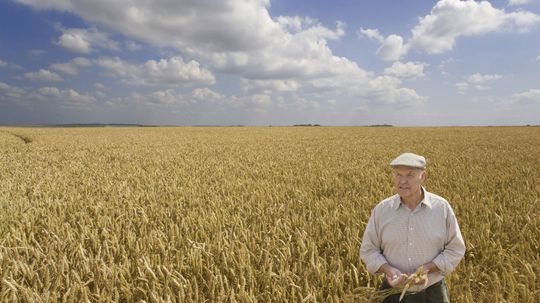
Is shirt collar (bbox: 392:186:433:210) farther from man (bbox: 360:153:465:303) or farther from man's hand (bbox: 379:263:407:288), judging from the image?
man's hand (bbox: 379:263:407:288)

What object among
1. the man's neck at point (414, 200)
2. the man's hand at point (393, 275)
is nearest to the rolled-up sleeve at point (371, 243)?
the man's hand at point (393, 275)

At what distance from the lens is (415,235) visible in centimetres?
209

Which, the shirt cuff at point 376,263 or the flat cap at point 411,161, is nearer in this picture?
the flat cap at point 411,161

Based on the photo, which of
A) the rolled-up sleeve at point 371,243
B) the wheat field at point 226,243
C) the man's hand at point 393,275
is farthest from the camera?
the wheat field at point 226,243

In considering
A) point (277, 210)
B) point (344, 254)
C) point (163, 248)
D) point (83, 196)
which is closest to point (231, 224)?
point (277, 210)

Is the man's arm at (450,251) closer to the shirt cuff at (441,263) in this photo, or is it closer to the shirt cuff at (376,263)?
the shirt cuff at (441,263)

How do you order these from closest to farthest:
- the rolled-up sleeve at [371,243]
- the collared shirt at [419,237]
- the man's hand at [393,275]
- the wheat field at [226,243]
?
the man's hand at [393,275] < the collared shirt at [419,237] < the rolled-up sleeve at [371,243] < the wheat field at [226,243]

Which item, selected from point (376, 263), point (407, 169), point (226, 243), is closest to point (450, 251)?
point (376, 263)

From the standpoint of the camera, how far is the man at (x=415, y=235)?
2021 millimetres

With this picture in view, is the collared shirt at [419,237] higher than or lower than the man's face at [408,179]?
lower

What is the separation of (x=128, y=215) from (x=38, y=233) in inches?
40.3

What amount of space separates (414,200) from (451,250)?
1.08 feet

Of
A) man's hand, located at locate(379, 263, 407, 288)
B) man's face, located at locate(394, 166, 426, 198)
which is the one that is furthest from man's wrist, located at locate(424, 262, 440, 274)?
man's face, located at locate(394, 166, 426, 198)

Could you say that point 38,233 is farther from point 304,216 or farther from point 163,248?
point 304,216
